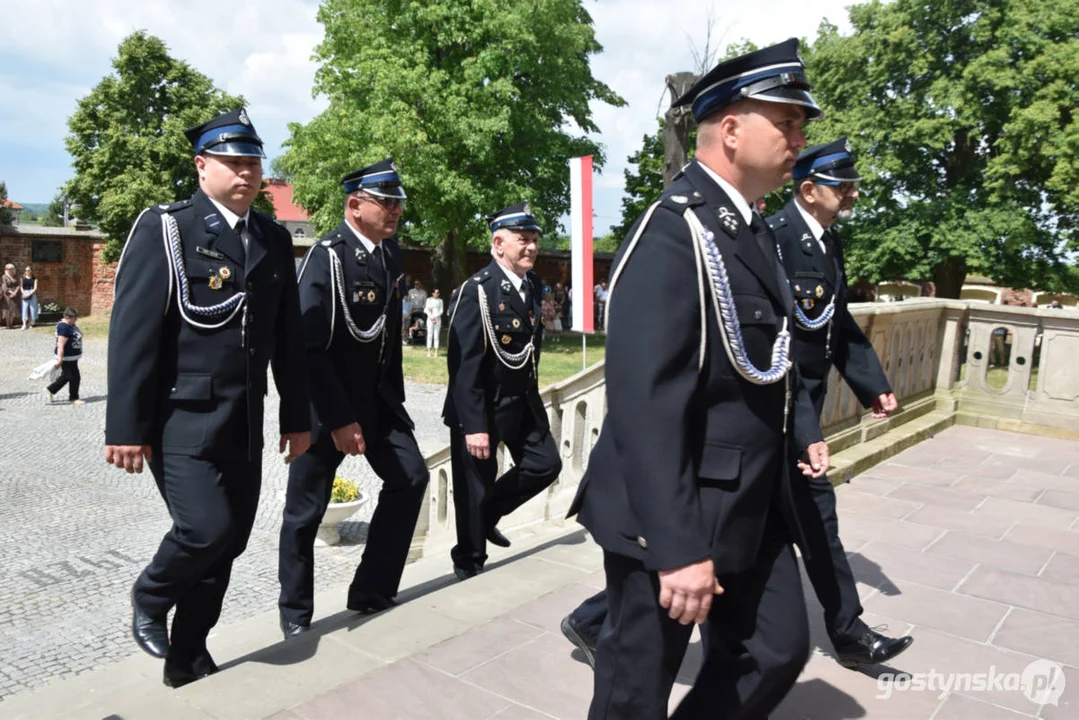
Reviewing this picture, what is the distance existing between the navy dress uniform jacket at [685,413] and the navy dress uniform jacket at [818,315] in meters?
1.73

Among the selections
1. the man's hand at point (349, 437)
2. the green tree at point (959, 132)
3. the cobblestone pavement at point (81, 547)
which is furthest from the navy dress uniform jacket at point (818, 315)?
the green tree at point (959, 132)

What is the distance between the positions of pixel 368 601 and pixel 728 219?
2.91 m

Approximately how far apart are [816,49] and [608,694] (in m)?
31.6

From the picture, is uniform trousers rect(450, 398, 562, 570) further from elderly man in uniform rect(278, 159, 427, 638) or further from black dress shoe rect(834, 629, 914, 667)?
black dress shoe rect(834, 629, 914, 667)

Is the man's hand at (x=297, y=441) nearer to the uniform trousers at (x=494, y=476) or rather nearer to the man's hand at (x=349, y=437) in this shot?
the man's hand at (x=349, y=437)

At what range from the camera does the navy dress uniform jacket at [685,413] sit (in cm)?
218

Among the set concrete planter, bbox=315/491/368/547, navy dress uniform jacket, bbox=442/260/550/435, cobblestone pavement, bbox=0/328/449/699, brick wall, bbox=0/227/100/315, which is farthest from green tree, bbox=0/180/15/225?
navy dress uniform jacket, bbox=442/260/550/435

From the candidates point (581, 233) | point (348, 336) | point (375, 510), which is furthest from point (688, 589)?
point (581, 233)

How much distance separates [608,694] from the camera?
2396mm

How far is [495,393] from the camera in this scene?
521 centimetres

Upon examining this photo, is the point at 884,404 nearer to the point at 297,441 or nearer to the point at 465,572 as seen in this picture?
the point at 465,572

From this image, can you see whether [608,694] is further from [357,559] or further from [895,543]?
[357,559]

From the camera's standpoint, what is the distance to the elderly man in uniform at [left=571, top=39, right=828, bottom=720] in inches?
86.1

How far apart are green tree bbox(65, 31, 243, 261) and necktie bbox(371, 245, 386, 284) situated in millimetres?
30230
